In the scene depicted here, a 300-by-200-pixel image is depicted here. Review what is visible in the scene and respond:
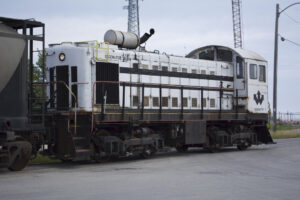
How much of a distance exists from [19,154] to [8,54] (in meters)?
2.65

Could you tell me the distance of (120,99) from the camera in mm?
15328

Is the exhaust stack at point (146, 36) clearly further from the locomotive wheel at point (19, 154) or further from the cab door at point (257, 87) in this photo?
the locomotive wheel at point (19, 154)

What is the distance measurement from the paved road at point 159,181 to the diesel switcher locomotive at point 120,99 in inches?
38.8

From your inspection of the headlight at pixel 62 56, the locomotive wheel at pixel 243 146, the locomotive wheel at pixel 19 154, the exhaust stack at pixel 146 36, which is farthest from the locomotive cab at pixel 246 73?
the locomotive wheel at pixel 19 154

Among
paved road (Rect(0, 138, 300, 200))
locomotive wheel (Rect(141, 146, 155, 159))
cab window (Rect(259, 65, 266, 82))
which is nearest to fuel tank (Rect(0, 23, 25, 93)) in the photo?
paved road (Rect(0, 138, 300, 200))

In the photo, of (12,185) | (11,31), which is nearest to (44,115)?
(11,31)

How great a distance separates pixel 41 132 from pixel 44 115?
1.62ft

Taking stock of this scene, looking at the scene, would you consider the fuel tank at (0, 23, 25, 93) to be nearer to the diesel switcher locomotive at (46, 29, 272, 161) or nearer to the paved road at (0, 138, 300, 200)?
the diesel switcher locomotive at (46, 29, 272, 161)

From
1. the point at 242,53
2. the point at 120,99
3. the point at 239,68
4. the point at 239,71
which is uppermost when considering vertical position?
the point at 242,53

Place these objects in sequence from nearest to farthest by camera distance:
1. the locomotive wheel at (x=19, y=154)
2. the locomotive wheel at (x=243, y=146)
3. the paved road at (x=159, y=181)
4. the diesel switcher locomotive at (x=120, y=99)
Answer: the paved road at (x=159, y=181)
the locomotive wheel at (x=19, y=154)
the diesel switcher locomotive at (x=120, y=99)
the locomotive wheel at (x=243, y=146)

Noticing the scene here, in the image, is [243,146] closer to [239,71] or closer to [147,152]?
[239,71]

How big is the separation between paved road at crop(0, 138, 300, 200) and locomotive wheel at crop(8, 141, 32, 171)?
0.22m

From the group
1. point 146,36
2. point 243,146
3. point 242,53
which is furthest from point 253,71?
point 146,36

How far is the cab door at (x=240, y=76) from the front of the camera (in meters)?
19.4
